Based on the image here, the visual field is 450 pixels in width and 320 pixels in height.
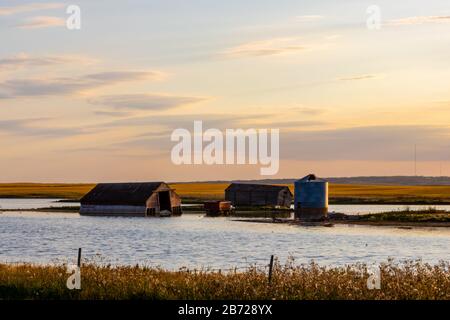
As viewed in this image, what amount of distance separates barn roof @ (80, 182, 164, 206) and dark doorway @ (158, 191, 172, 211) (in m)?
3.26

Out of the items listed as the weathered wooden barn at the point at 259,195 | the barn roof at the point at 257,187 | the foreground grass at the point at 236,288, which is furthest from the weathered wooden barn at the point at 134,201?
the foreground grass at the point at 236,288

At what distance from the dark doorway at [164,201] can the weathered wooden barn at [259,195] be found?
20.7 meters

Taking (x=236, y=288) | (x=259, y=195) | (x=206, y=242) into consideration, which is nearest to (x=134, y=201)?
(x=259, y=195)

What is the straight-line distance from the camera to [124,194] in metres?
113

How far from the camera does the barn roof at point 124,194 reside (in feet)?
364

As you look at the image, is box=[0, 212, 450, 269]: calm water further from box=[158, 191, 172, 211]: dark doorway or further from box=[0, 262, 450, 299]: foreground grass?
box=[0, 262, 450, 299]: foreground grass

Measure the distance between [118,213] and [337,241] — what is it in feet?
171

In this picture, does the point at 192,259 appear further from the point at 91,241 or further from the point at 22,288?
the point at 22,288

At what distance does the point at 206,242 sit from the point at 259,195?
66.9 metres

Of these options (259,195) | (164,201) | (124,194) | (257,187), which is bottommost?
(164,201)

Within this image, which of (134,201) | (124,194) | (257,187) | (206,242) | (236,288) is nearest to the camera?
(236,288)

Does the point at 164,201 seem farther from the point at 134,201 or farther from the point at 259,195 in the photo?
the point at 259,195
